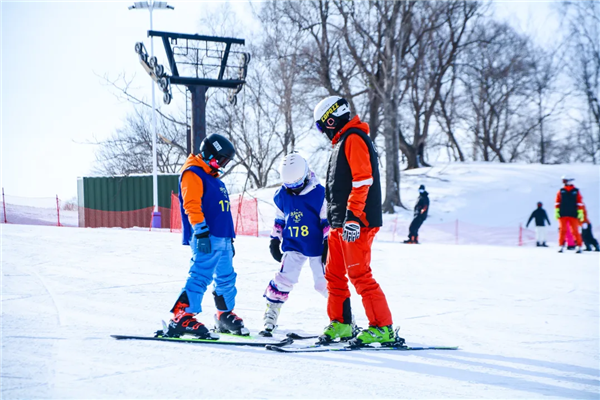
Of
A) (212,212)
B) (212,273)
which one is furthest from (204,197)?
(212,273)

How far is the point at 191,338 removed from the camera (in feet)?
12.8

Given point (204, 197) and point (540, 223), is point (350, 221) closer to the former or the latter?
point (204, 197)

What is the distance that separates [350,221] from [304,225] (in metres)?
0.75

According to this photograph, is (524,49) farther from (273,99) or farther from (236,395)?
(236,395)

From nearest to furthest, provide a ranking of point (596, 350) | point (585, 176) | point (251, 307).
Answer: point (596, 350)
point (251, 307)
point (585, 176)

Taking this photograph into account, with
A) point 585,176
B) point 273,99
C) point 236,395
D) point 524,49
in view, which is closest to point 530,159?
point 524,49

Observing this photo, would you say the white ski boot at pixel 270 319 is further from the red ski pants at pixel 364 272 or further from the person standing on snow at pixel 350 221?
the red ski pants at pixel 364 272

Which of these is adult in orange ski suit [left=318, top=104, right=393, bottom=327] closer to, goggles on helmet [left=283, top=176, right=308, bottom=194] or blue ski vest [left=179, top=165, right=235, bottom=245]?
goggles on helmet [left=283, top=176, right=308, bottom=194]

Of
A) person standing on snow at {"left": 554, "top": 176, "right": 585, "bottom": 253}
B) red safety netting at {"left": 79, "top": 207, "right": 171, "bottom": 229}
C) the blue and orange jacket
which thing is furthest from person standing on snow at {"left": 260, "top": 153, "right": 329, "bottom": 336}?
red safety netting at {"left": 79, "top": 207, "right": 171, "bottom": 229}

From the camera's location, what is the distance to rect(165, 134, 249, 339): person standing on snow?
396 centimetres

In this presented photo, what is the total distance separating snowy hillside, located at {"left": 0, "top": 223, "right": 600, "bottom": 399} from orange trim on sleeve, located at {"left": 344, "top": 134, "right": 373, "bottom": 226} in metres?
1.07

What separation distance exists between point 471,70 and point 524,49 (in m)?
3.55

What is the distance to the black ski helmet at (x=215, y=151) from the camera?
4160 mm

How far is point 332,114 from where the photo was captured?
161 inches
